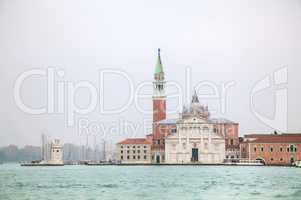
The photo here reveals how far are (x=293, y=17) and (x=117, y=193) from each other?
3008 millimetres

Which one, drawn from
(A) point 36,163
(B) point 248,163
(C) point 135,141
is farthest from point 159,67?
(A) point 36,163

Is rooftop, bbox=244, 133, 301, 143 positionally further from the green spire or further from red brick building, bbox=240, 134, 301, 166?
the green spire

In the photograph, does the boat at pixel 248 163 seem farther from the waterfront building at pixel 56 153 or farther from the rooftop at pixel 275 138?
the waterfront building at pixel 56 153

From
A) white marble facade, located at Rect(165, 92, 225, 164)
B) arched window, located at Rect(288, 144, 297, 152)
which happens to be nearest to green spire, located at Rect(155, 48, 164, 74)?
white marble facade, located at Rect(165, 92, 225, 164)

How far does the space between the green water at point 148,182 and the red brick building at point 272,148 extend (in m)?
0.16

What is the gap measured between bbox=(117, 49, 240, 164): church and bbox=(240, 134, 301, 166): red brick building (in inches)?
7.0

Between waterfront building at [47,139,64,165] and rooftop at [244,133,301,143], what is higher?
rooftop at [244,133,301,143]

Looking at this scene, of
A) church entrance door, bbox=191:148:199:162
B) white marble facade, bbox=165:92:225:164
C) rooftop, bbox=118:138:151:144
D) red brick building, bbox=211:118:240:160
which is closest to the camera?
rooftop, bbox=118:138:151:144

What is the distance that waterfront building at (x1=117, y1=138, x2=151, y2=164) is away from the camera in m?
13.0

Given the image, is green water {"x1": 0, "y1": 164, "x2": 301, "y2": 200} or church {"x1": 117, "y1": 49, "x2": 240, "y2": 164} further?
church {"x1": 117, "y1": 49, "x2": 240, "y2": 164}

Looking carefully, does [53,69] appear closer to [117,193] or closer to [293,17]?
[117,193]

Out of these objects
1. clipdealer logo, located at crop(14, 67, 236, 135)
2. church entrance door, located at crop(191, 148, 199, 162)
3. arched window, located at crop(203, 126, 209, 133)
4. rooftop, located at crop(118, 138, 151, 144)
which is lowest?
church entrance door, located at crop(191, 148, 199, 162)

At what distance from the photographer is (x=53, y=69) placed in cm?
1267

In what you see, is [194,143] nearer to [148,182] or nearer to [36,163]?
[148,182]
